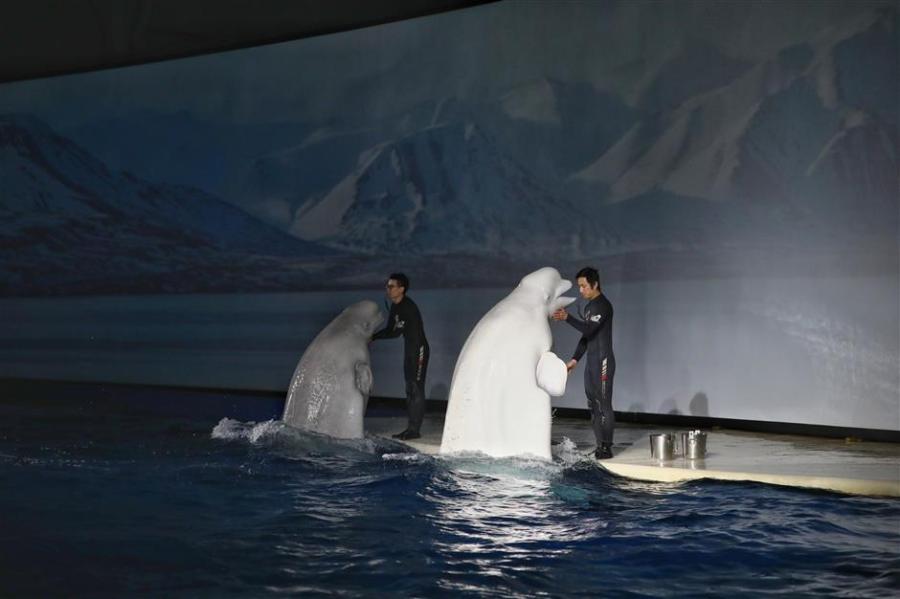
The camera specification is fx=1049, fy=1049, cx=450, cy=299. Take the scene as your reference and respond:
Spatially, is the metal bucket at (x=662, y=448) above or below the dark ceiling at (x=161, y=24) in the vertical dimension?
below

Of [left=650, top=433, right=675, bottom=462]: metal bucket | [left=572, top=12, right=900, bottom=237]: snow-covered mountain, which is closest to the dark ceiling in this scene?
[left=572, top=12, right=900, bottom=237]: snow-covered mountain

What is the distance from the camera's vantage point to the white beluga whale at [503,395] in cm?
713

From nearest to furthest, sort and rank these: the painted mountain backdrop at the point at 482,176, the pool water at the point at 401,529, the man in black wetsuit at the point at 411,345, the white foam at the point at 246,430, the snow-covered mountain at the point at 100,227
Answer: the pool water at the point at 401,529 → the white foam at the point at 246,430 → the man in black wetsuit at the point at 411,345 → the painted mountain backdrop at the point at 482,176 → the snow-covered mountain at the point at 100,227

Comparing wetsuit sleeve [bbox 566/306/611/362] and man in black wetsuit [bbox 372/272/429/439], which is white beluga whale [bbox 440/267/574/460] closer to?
wetsuit sleeve [bbox 566/306/611/362]

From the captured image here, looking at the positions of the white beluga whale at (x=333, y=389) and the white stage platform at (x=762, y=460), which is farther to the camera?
the white beluga whale at (x=333, y=389)

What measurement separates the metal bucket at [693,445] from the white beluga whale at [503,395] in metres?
1.12

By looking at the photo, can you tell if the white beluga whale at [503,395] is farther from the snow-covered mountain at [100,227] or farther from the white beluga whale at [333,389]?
the snow-covered mountain at [100,227]

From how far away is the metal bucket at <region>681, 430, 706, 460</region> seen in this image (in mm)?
7543

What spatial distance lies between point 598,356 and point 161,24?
8.88 meters

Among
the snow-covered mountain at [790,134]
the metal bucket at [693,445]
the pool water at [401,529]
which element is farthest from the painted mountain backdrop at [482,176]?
the pool water at [401,529]

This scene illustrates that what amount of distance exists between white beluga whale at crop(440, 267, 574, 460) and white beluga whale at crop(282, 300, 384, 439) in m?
1.47

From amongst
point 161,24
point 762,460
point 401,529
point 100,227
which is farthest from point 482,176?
point 401,529

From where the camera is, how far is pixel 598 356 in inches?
302

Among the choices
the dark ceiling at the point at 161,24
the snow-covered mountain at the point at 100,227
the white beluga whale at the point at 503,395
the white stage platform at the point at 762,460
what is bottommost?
the white stage platform at the point at 762,460
